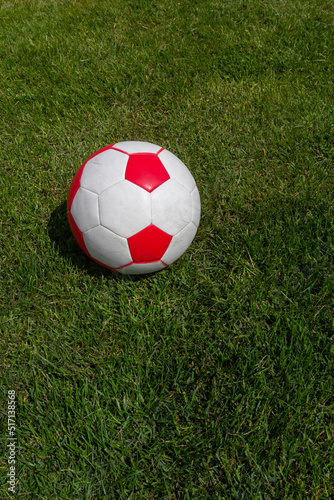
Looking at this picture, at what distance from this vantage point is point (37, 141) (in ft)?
11.0

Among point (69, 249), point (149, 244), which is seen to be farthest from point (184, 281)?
point (69, 249)

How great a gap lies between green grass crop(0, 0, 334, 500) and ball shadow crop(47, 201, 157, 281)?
14 mm

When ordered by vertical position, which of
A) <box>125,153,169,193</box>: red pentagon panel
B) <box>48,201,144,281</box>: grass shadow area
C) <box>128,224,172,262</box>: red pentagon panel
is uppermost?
<box>125,153,169,193</box>: red pentagon panel

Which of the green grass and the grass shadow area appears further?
the grass shadow area

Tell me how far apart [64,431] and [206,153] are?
2.35m

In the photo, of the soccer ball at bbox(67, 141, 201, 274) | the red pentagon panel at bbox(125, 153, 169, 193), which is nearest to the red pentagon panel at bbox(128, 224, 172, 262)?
the soccer ball at bbox(67, 141, 201, 274)

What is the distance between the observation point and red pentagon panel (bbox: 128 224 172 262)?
2.03 meters

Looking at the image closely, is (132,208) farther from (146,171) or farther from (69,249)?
(69,249)

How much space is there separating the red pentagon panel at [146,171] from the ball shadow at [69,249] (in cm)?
68

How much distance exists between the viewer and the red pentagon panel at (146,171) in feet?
6.68

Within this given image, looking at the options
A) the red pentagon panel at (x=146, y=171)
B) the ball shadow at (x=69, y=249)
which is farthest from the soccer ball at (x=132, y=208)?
the ball shadow at (x=69, y=249)

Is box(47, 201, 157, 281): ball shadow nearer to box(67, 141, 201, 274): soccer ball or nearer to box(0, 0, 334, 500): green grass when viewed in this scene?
box(0, 0, 334, 500): green grass

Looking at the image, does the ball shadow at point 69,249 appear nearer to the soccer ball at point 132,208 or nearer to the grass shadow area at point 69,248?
the grass shadow area at point 69,248

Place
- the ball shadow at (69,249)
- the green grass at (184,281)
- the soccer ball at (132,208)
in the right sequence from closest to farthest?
1. the green grass at (184,281)
2. the soccer ball at (132,208)
3. the ball shadow at (69,249)
